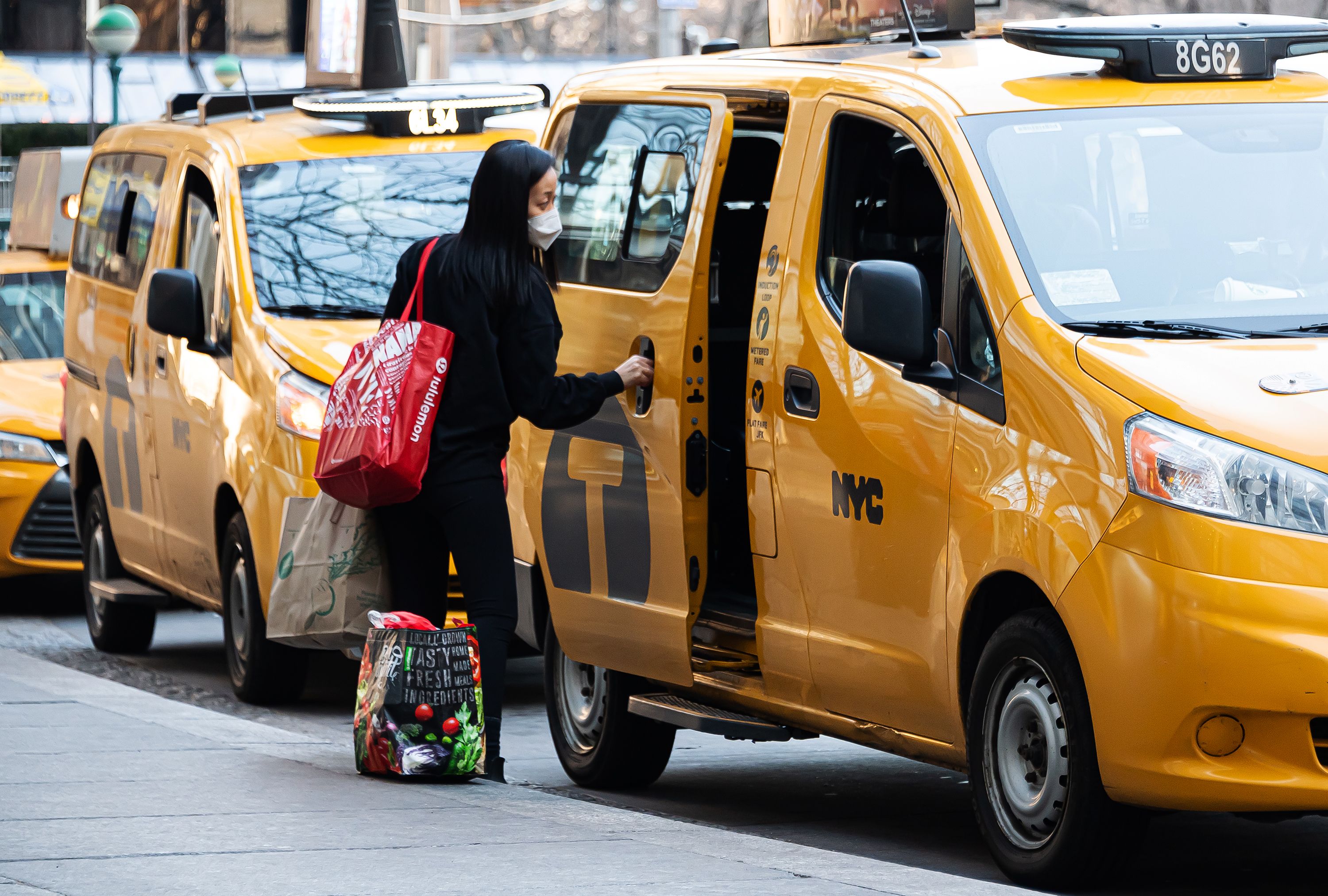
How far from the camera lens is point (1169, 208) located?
5.88m

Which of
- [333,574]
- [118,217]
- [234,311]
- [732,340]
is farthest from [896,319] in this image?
A: [118,217]

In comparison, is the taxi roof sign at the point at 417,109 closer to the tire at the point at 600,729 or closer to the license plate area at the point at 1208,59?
the tire at the point at 600,729

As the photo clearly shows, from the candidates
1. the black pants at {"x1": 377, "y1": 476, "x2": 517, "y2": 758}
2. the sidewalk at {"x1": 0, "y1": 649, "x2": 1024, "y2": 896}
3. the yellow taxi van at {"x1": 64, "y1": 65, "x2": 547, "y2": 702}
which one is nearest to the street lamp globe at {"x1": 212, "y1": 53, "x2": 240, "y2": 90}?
the yellow taxi van at {"x1": 64, "y1": 65, "x2": 547, "y2": 702}

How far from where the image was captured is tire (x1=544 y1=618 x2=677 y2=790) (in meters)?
7.66

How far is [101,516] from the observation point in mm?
11711

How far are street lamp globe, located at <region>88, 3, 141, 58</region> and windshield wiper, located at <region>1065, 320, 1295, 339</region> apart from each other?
18850 millimetres

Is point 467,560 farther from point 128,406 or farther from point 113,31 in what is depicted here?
point 113,31

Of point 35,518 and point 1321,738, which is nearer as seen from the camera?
point 1321,738

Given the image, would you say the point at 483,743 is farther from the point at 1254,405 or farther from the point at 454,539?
the point at 1254,405

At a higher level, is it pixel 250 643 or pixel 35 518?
pixel 250 643

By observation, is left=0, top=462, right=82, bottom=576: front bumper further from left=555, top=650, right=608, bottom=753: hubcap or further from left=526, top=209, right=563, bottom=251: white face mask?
left=526, top=209, right=563, bottom=251: white face mask

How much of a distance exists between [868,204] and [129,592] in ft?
19.3

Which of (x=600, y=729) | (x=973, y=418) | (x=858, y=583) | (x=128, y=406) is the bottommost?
(x=600, y=729)

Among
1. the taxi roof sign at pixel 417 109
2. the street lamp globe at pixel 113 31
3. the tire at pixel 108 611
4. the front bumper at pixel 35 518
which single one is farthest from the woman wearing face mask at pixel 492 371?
the street lamp globe at pixel 113 31
